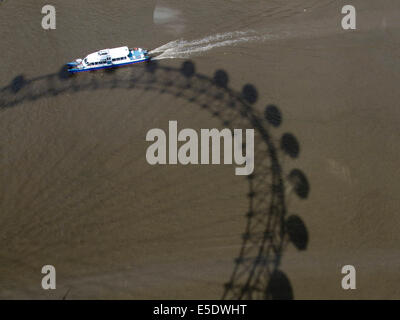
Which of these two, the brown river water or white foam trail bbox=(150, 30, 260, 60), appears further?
white foam trail bbox=(150, 30, 260, 60)

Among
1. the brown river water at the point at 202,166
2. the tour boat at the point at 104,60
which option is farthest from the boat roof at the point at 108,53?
the brown river water at the point at 202,166

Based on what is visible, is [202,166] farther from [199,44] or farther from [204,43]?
[204,43]

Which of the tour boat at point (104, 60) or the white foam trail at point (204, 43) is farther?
the white foam trail at point (204, 43)

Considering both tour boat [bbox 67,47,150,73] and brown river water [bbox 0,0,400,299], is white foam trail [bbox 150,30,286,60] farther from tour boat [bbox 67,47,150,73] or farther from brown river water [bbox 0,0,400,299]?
tour boat [bbox 67,47,150,73]

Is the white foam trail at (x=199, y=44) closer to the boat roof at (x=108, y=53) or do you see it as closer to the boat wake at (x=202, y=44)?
the boat wake at (x=202, y=44)

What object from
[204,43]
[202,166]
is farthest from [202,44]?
[202,166]

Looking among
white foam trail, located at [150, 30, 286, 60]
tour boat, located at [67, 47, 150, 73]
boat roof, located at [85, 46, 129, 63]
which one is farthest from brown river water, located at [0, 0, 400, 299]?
boat roof, located at [85, 46, 129, 63]
